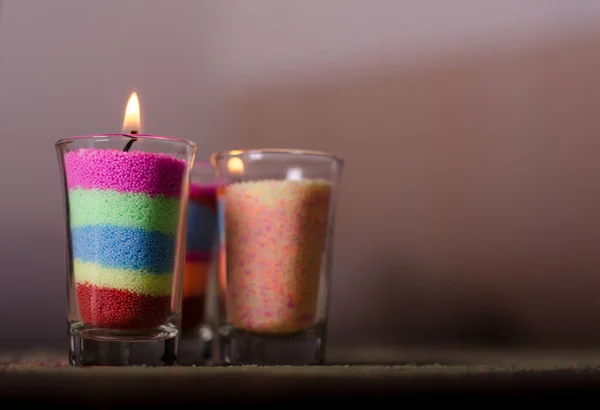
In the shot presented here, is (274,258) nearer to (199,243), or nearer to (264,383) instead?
(199,243)

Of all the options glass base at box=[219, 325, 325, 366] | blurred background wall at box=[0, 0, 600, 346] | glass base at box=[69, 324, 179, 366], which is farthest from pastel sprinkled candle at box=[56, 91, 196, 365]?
blurred background wall at box=[0, 0, 600, 346]

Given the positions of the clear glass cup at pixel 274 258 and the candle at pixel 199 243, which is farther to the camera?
the candle at pixel 199 243

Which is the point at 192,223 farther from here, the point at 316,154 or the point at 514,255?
the point at 514,255

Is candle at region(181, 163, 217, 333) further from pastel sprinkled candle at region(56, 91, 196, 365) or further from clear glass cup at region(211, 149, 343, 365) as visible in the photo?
pastel sprinkled candle at region(56, 91, 196, 365)

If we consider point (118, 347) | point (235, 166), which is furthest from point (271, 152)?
point (118, 347)

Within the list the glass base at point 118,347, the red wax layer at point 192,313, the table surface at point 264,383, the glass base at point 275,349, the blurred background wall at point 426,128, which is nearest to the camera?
the table surface at point 264,383

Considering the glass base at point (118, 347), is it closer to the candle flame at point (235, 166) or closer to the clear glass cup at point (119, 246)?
the clear glass cup at point (119, 246)

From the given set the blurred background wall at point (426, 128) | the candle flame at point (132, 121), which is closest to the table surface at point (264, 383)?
the candle flame at point (132, 121)
